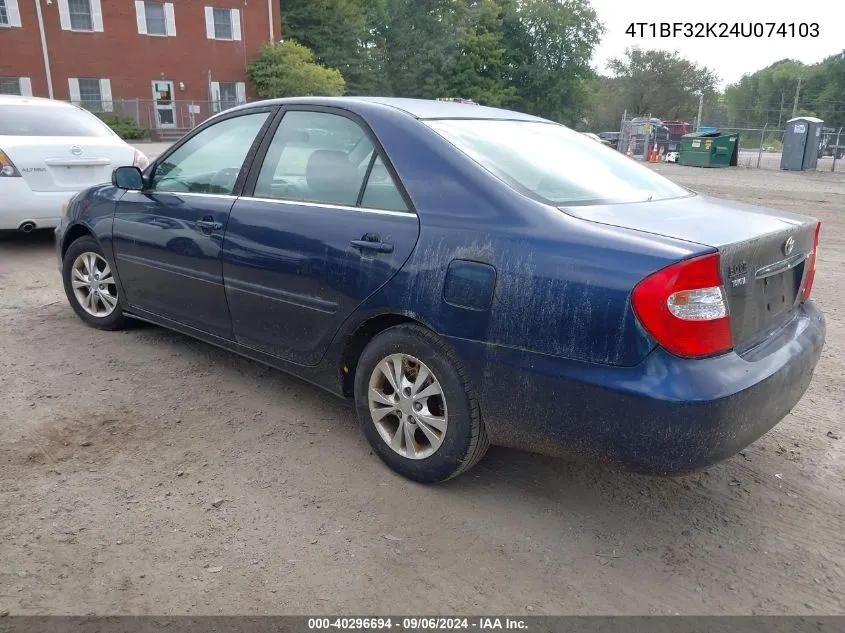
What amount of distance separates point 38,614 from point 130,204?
2.77m

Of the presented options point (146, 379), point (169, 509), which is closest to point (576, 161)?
point (169, 509)

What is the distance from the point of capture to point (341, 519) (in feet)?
9.28

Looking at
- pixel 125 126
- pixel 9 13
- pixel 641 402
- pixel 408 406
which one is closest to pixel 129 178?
pixel 408 406

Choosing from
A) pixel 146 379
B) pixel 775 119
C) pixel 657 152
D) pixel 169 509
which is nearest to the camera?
pixel 169 509

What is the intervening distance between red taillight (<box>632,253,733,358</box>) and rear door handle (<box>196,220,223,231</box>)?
2.30m

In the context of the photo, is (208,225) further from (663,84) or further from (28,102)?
(663,84)

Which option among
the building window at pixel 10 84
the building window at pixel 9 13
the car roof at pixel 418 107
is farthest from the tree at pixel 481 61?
the car roof at pixel 418 107

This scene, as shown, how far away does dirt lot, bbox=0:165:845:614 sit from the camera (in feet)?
7.91

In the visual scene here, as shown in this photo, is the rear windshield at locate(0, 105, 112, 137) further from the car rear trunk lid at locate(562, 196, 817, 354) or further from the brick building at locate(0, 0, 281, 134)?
the brick building at locate(0, 0, 281, 134)

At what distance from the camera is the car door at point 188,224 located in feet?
12.4

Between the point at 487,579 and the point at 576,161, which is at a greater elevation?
the point at 576,161

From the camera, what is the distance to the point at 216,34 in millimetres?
32969

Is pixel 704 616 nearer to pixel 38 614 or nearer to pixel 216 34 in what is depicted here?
pixel 38 614

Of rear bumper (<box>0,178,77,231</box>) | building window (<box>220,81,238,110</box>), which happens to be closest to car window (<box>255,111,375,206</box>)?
rear bumper (<box>0,178,77,231</box>)
